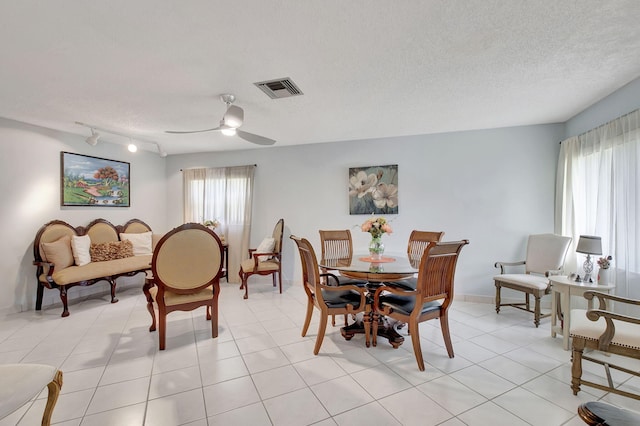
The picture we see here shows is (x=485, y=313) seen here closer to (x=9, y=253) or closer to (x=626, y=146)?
(x=626, y=146)

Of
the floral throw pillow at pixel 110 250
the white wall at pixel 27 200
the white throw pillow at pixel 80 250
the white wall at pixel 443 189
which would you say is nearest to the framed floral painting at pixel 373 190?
the white wall at pixel 443 189

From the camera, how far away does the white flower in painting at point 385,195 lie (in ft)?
14.3

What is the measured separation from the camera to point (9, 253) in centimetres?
349

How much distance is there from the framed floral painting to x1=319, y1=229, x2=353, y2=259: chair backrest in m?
0.77

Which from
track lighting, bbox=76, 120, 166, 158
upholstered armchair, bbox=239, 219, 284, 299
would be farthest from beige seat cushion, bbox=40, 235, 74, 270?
upholstered armchair, bbox=239, 219, 284, 299

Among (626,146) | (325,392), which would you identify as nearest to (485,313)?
(626,146)

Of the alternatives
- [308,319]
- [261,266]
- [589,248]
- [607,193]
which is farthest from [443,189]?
[261,266]

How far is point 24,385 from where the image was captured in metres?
1.33

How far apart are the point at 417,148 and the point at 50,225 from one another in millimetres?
5330

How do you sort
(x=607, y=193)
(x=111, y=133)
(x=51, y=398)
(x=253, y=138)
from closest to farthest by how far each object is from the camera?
1. (x=51, y=398)
2. (x=607, y=193)
3. (x=253, y=138)
4. (x=111, y=133)

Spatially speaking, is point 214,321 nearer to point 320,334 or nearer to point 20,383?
point 320,334

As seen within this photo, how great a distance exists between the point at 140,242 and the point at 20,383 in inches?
148

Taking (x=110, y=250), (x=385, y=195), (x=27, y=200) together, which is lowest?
(x=110, y=250)

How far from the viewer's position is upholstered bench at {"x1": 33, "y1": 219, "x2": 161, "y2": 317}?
3.51 meters
